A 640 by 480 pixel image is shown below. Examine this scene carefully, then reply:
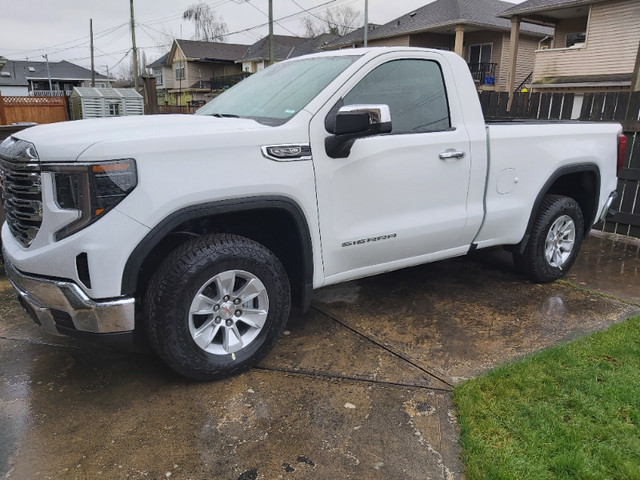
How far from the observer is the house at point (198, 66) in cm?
5031

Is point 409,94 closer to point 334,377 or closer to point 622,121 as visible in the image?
point 334,377

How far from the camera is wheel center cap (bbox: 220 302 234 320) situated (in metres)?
3.05

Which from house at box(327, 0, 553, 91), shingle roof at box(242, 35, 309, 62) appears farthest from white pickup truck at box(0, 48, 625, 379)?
shingle roof at box(242, 35, 309, 62)

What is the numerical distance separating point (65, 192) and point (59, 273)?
1.34ft

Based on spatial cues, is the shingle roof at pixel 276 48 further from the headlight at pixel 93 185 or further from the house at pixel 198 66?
the headlight at pixel 93 185

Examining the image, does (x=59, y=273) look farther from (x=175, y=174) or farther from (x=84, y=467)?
(x=84, y=467)

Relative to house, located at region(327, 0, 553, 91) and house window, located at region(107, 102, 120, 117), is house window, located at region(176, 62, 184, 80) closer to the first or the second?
house, located at region(327, 0, 553, 91)

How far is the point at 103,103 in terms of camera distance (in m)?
18.1

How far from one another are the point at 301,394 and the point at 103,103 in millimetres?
17672

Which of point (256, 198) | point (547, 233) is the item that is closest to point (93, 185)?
point (256, 198)

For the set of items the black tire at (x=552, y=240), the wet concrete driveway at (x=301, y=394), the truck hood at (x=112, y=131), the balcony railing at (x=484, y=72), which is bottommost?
the wet concrete driveway at (x=301, y=394)

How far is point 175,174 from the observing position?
269 cm

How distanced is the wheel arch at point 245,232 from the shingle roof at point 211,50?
5088cm

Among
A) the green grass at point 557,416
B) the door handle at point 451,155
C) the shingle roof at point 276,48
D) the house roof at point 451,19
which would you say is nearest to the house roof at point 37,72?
the shingle roof at point 276,48
